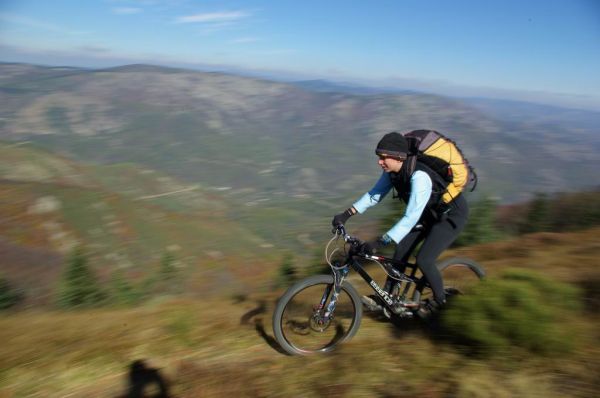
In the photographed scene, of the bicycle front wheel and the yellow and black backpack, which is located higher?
the yellow and black backpack

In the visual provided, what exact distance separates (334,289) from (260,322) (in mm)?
1640

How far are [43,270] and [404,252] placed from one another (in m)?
91.8

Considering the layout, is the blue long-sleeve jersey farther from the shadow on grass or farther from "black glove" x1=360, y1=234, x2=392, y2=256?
the shadow on grass

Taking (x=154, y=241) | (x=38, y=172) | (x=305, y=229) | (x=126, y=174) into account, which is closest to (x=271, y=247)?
(x=305, y=229)

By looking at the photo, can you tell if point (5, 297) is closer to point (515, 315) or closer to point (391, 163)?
point (391, 163)

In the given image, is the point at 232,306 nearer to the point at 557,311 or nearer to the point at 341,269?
the point at 341,269

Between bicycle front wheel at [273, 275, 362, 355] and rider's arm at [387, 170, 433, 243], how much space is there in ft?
3.62

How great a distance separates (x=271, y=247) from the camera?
125938 millimetres

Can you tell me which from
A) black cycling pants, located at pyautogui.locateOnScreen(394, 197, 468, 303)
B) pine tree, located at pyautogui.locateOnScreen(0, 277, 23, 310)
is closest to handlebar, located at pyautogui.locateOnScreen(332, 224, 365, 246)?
black cycling pants, located at pyautogui.locateOnScreen(394, 197, 468, 303)

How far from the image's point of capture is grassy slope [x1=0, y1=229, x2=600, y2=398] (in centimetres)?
412

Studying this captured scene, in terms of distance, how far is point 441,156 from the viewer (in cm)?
486

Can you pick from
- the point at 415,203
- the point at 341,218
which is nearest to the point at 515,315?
the point at 415,203

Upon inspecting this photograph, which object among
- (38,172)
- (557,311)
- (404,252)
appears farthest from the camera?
(38,172)

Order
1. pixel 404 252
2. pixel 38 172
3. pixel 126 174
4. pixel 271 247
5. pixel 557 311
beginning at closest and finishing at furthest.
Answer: pixel 557 311 < pixel 404 252 < pixel 271 247 < pixel 38 172 < pixel 126 174
